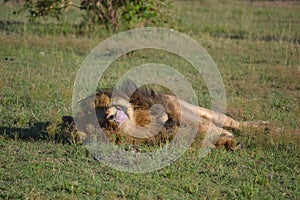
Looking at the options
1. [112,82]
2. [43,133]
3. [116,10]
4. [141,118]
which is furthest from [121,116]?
[116,10]

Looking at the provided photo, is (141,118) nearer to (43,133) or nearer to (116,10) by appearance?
(43,133)

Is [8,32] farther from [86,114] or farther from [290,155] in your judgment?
[290,155]

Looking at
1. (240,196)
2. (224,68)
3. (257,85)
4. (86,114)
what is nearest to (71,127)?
(86,114)

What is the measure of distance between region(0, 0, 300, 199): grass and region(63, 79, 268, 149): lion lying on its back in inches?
9.1

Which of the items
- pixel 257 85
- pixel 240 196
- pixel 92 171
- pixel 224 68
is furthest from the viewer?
pixel 224 68

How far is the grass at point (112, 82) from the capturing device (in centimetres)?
449

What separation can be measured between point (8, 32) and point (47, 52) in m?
1.86

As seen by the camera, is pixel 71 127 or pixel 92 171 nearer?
pixel 92 171

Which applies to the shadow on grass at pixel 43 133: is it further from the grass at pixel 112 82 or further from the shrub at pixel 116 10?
the shrub at pixel 116 10

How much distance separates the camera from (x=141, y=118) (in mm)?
5652

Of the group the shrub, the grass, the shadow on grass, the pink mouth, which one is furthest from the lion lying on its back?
the shrub

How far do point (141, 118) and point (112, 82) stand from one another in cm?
277

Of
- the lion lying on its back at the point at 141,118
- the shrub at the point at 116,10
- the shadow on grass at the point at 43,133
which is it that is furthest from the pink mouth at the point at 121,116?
the shrub at the point at 116,10

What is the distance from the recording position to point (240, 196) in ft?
14.4
